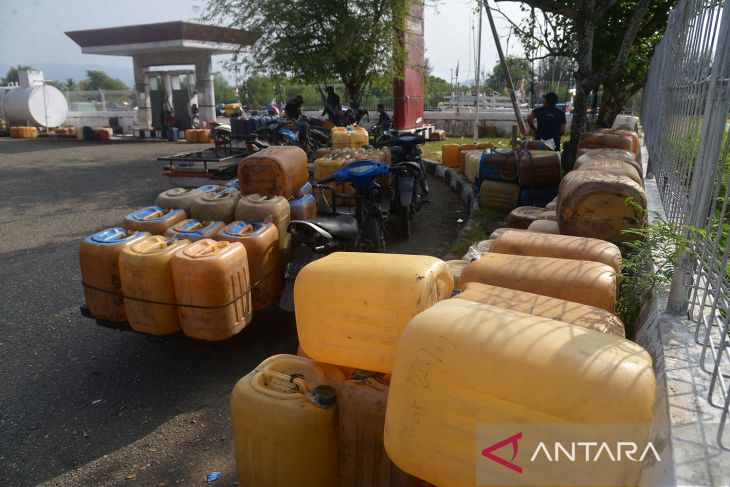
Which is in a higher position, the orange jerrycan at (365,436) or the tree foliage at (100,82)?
the tree foliage at (100,82)

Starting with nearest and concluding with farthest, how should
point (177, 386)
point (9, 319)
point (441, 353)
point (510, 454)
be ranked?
point (510, 454) < point (441, 353) < point (177, 386) < point (9, 319)

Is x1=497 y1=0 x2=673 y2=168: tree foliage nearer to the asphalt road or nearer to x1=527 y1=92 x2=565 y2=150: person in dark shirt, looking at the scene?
x1=527 y1=92 x2=565 y2=150: person in dark shirt

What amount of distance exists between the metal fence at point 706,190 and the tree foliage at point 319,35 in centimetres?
1020

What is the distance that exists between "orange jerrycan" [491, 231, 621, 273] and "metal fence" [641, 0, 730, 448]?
1.32 feet

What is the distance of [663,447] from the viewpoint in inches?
63.1

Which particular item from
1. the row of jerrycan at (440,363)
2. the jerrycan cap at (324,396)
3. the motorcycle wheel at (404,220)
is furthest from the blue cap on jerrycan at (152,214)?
the motorcycle wheel at (404,220)

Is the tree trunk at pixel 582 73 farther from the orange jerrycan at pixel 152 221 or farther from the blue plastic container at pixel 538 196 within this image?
the orange jerrycan at pixel 152 221

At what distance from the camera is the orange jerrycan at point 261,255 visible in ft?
11.9

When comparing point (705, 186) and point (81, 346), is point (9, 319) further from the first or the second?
point (705, 186)

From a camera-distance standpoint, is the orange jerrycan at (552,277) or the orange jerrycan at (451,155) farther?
the orange jerrycan at (451,155)

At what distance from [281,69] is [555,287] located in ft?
42.1

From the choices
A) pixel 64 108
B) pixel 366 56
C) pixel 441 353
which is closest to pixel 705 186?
pixel 441 353

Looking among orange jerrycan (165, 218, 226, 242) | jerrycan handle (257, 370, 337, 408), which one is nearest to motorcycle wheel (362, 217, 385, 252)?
orange jerrycan (165, 218, 226, 242)

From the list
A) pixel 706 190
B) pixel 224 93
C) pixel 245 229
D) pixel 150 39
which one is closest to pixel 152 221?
pixel 245 229
